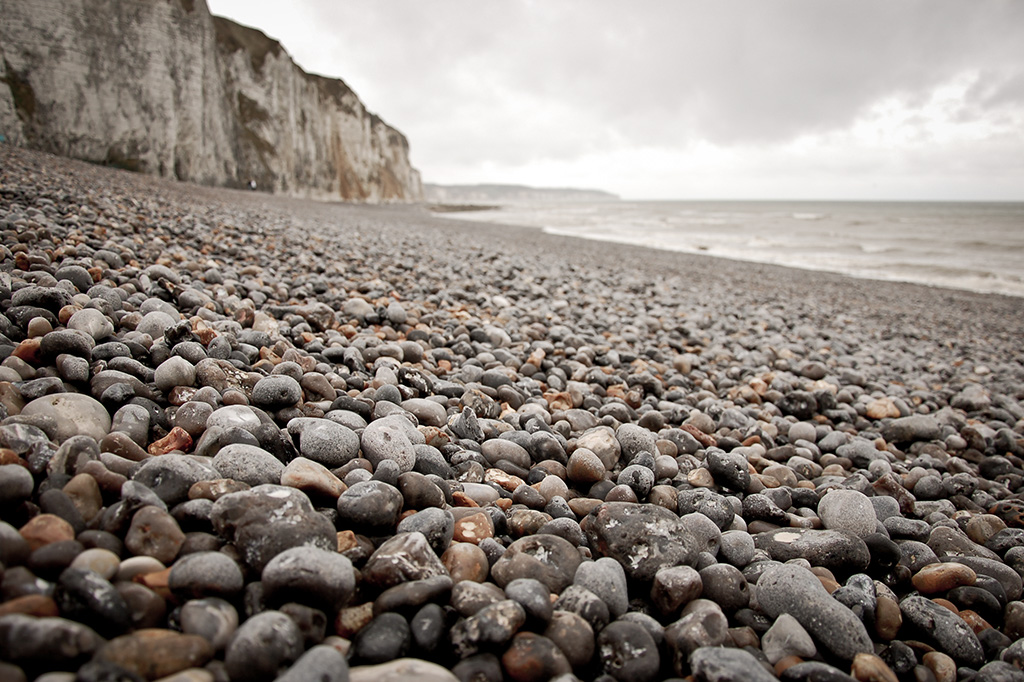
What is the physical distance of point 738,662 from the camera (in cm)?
102

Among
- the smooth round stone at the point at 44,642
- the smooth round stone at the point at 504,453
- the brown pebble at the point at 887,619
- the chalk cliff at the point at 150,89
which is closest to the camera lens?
the smooth round stone at the point at 44,642

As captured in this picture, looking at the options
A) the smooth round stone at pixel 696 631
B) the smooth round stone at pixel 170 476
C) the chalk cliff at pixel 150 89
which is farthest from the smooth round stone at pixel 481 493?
the chalk cliff at pixel 150 89

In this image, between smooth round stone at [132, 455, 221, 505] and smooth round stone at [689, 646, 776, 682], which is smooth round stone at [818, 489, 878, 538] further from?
smooth round stone at [132, 455, 221, 505]

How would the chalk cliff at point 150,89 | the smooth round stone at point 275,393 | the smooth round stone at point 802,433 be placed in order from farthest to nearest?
the chalk cliff at point 150,89
the smooth round stone at point 802,433
the smooth round stone at point 275,393

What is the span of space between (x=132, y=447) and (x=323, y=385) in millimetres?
700

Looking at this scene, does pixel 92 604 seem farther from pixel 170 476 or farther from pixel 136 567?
pixel 170 476

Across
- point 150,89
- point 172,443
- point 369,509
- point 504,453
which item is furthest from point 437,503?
point 150,89

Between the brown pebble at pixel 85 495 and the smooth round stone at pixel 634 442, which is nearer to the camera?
the brown pebble at pixel 85 495

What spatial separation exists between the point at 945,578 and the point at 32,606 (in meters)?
2.24

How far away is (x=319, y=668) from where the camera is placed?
842 mm

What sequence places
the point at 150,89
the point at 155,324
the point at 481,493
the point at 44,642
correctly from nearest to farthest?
the point at 44,642, the point at 481,493, the point at 155,324, the point at 150,89

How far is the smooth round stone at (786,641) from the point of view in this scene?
1.15m

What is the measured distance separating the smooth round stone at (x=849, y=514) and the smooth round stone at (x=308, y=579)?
5.35 feet

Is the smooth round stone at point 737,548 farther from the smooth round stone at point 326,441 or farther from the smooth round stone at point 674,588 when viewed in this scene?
the smooth round stone at point 326,441
